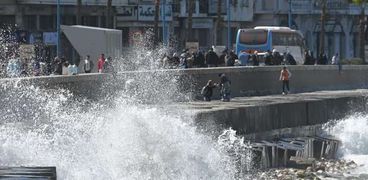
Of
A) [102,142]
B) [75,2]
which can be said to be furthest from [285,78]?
[102,142]

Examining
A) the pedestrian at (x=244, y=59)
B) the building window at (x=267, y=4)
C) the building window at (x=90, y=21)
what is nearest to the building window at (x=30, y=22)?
the building window at (x=90, y=21)

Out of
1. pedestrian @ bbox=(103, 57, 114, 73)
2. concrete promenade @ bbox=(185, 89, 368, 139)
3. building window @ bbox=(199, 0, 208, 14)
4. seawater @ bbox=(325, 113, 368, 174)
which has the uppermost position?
building window @ bbox=(199, 0, 208, 14)

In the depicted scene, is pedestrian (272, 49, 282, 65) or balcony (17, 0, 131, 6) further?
balcony (17, 0, 131, 6)

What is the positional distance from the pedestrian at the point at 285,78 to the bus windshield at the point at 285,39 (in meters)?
13.3

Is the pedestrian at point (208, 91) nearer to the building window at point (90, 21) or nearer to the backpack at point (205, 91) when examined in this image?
the backpack at point (205, 91)

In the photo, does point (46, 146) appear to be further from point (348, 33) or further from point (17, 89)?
point (348, 33)

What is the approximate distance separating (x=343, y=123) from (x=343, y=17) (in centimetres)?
4439

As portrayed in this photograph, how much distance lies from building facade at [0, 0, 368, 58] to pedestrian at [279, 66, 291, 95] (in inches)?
444

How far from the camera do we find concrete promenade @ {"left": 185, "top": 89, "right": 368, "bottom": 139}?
A: 1134 inches

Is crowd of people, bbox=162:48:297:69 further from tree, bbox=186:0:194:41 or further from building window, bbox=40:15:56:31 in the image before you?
building window, bbox=40:15:56:31

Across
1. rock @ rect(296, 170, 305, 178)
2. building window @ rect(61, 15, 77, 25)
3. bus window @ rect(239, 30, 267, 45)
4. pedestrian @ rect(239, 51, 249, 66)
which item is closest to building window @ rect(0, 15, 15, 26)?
building window @ rect(61, 15, 77, 25)

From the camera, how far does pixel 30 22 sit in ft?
195

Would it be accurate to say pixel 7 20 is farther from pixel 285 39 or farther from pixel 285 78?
pixel 285 78

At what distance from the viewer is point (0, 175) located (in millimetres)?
13797
